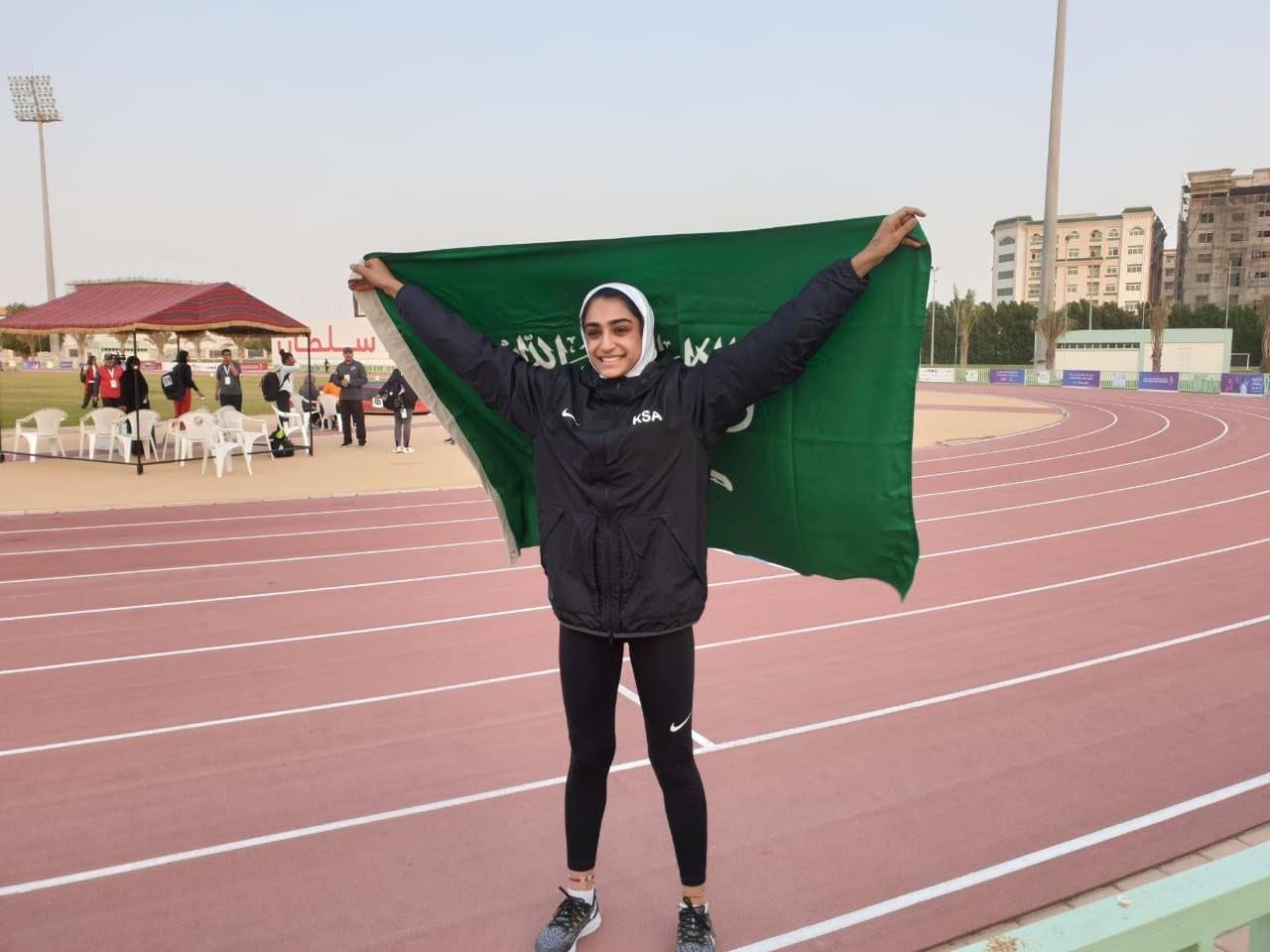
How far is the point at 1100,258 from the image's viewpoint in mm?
116312

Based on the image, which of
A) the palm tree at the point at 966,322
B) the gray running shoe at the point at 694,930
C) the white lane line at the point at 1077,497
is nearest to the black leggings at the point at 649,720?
the gray running shoe at the point at 694,930

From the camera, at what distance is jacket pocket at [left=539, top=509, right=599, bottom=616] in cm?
284

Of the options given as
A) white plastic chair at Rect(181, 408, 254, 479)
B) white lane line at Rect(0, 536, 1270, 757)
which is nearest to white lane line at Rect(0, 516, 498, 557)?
white lane line at Rect(0, 536, 1270, 757)

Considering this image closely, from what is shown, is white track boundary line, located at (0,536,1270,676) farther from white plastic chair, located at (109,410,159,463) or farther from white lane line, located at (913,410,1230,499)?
white plastic chair, located at (109,410,159,463)

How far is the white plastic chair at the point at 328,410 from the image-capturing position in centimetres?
2530

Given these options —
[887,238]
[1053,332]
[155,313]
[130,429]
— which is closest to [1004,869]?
[887,238]

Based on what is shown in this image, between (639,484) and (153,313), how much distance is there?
15.0m

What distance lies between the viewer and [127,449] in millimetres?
17531

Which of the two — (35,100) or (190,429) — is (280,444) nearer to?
(190,429)

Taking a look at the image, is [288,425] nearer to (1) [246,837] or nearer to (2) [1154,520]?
(2) [1154,520]

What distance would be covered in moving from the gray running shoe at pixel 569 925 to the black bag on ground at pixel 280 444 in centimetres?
1608

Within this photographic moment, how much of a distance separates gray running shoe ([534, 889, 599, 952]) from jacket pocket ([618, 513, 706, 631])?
1.06m

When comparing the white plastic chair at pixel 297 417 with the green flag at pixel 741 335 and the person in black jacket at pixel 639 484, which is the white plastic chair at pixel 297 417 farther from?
the person in black jacket at pixel 639 484

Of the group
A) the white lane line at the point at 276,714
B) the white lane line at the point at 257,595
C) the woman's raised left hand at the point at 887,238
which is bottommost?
the white lane line at the point at 257,595
